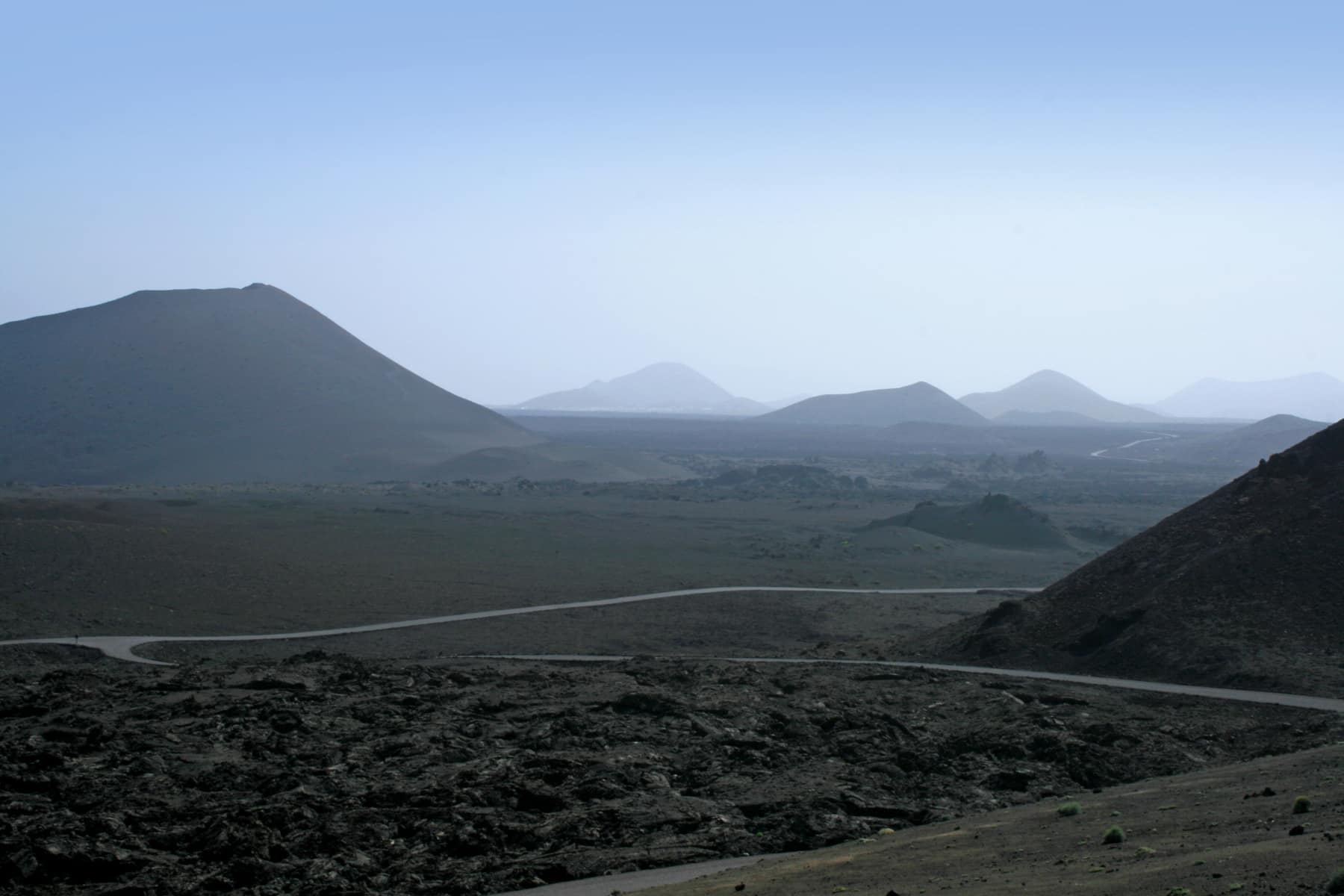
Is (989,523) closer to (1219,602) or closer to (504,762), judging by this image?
(1219,602)

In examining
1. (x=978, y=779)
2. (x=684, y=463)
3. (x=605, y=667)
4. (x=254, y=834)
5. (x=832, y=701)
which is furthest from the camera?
(x=684, y=463)

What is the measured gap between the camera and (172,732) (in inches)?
896

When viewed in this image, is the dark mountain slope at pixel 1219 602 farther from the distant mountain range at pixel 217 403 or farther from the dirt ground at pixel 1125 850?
the distant mountain range at pixel 217 403

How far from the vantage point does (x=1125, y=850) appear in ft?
44.1

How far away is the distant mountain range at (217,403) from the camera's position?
400 ft

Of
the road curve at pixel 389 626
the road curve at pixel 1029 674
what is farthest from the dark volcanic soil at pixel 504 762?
the road curve at pixel 389 626

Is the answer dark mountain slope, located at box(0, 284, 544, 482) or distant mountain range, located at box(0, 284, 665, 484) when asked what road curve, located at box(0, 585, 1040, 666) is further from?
dark mountain slope, located at box(0, 284, 544, 482)

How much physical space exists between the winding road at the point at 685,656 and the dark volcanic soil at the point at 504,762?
4.60 feet

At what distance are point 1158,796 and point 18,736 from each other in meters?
19.3

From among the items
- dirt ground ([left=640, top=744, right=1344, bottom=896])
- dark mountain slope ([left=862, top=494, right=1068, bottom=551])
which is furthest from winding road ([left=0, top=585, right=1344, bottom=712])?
dark mountain slope ([left=862, top=494, right=1068, bottom=551])

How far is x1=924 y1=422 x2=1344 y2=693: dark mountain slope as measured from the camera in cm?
2966

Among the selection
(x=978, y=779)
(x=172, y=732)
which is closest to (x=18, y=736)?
(x=172, y=732)

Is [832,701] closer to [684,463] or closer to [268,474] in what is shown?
[268,474]

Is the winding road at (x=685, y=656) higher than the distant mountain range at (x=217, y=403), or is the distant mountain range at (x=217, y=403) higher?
the distant mountain range at (x=217, y=403)
